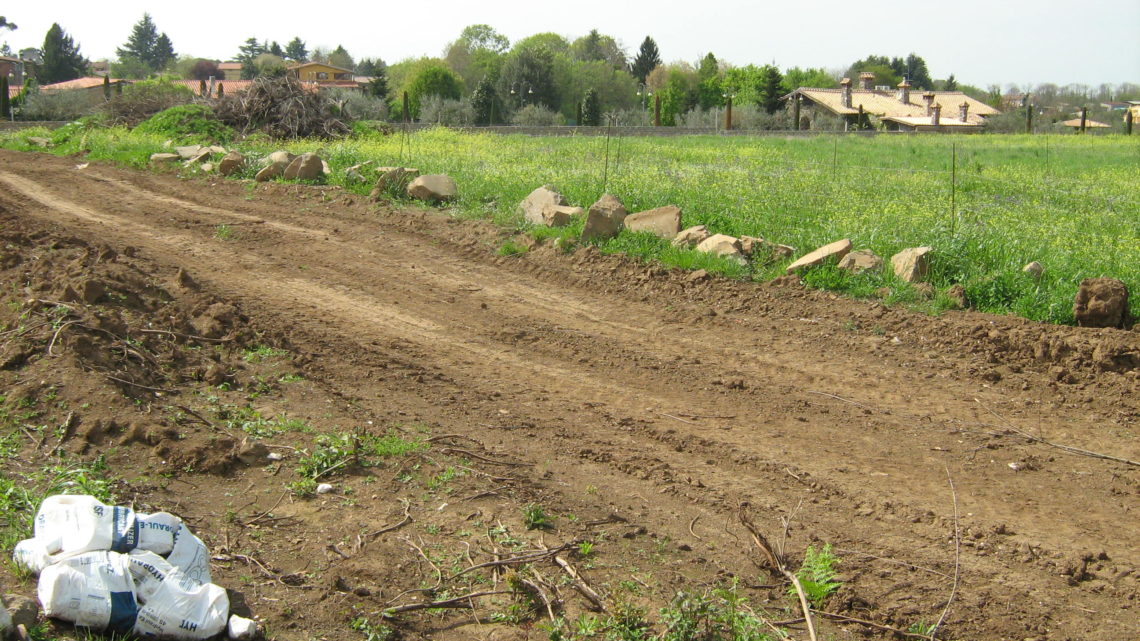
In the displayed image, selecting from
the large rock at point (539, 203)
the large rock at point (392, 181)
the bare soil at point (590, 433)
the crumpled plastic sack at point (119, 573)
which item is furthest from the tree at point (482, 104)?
Answer: the crumpled plastic sack at point (119, 573)

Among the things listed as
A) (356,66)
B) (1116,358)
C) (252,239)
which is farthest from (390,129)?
(356,66)

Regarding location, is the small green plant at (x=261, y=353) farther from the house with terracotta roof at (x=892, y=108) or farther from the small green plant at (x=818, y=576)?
the house with terracotta roof at (x=892, y=108)

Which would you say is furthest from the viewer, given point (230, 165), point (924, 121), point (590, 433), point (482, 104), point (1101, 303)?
point (924, 121)

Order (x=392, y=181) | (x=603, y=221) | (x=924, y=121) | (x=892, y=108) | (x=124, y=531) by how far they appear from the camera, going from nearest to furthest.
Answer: (x=124, y=531) < (x=603, y=221) < (x=392, y=181) < (x=924, y=121) < (x=892, y=108)

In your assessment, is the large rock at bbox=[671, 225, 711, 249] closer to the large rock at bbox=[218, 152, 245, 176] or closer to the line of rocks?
the line of rocks

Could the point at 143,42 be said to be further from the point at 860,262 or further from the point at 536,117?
the point at 860,262

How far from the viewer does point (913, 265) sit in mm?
8953

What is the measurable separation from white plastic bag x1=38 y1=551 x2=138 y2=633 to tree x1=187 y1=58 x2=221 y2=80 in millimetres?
107630

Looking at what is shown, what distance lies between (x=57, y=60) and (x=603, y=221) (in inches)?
3005

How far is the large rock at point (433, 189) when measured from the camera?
1289cm

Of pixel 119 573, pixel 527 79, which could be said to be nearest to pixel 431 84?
pixel 527 79

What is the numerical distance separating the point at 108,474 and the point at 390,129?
21402mm

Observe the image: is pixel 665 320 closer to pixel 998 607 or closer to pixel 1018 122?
pixel 998 607

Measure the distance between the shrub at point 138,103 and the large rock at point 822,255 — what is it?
775 inches
